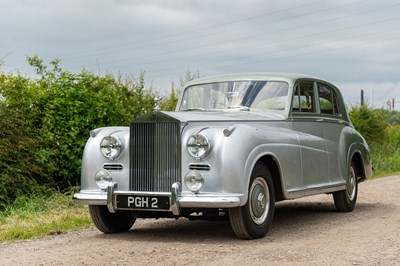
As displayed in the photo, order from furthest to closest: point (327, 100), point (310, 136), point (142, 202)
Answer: point (327, 100), point (310, 136), point (142, 202)

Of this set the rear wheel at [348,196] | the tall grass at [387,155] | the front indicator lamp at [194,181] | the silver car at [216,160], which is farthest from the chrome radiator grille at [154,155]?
the tall grass at [387,155]

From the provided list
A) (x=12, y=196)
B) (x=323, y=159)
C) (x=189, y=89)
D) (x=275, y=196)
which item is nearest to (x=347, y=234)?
(x=275, y=196)

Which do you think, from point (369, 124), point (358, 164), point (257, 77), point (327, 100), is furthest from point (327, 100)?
point (369, 124)

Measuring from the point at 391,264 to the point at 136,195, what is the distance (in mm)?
2715

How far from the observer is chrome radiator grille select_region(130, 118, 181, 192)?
7.46 m

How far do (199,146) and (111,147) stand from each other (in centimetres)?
108

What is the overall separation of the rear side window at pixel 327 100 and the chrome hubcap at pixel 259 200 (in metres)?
2.67

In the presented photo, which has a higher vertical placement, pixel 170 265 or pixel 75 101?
pixel 75 101

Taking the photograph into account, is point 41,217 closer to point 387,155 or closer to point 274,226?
point 274,226

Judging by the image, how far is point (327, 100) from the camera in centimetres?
1033

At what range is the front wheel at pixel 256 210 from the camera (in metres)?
7.34

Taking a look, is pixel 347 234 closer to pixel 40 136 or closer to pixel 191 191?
pixel 191 191

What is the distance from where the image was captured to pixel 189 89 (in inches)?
383

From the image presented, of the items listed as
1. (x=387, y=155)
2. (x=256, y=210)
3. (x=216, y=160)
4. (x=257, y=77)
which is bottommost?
(x=387, y=155)
